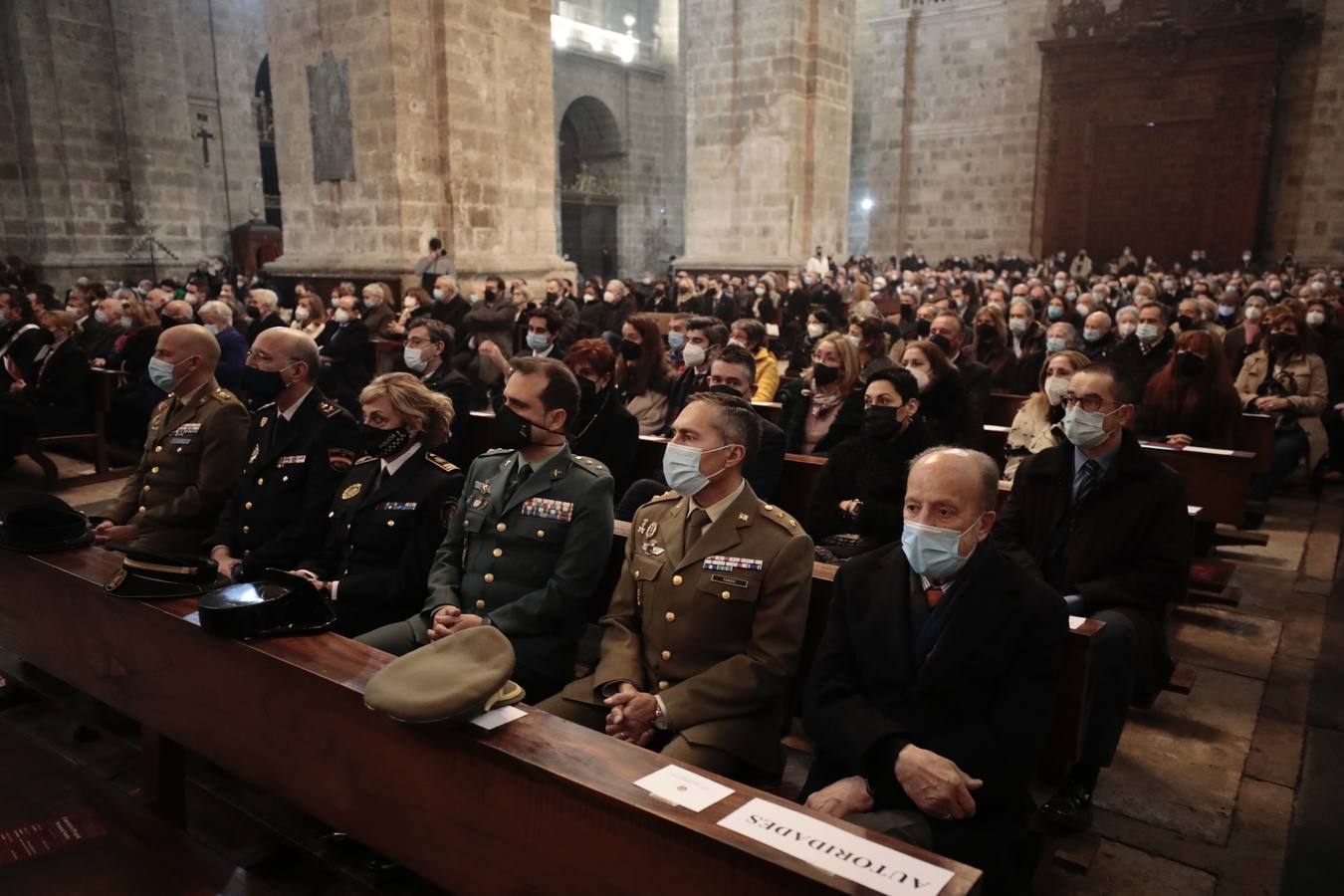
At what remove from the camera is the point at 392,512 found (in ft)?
11.2

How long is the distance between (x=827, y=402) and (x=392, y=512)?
2.29 metres

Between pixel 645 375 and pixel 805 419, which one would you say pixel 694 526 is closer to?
pixel 805 419

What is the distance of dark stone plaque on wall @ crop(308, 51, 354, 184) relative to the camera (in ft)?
35.4

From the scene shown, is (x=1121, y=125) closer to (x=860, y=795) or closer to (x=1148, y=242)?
(x=1148, y=242)

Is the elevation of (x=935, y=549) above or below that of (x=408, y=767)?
above

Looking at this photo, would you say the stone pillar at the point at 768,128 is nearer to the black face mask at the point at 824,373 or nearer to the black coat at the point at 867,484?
the black face mask at the point at 824,373

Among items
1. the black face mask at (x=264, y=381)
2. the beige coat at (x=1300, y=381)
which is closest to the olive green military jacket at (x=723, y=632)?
the black face mask at (x=264, y=381)

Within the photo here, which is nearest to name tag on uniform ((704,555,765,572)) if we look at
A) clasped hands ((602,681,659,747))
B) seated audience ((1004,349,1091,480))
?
clasped hands ((602,681,659,747))

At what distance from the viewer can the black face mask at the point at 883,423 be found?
3775mm

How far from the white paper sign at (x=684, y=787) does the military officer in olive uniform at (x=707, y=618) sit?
2.31 feet

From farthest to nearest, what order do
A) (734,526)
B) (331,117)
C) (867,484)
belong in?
1. (331,117)
2. (867,484)
3. (734,526)

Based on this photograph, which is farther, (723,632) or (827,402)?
(827,402)

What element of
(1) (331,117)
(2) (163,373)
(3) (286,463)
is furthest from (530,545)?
(1) (331,117)

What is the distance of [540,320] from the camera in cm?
669
